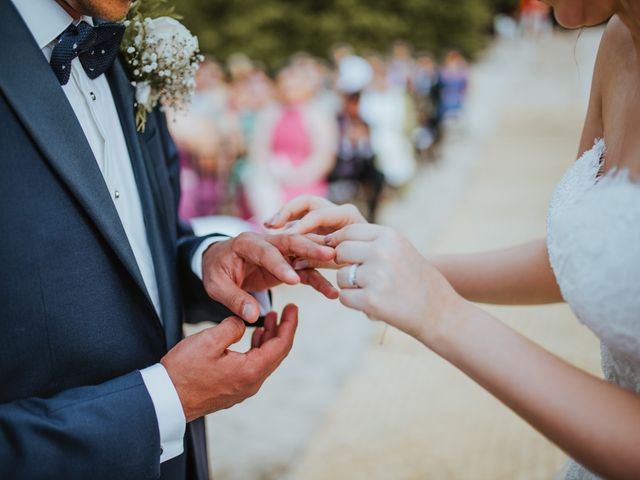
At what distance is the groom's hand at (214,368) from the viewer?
61.7 inches

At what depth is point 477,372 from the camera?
1.34 meters

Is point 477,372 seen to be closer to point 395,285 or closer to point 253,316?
point 395,285

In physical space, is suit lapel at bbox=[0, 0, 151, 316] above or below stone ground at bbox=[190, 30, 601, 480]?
above

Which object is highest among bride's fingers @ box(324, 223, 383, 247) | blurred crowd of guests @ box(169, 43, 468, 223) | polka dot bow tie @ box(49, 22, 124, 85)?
polka dot bow tie @ box(49, 22, 124, 85)

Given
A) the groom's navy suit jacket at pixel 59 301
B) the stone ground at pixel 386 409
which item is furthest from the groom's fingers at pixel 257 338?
the stone ground at pixel 386 409

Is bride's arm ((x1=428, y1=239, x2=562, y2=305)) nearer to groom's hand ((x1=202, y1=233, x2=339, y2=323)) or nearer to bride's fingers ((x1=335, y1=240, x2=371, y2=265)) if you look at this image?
groom's hand ((x1=202, y1=233, x2=339, y2=323))

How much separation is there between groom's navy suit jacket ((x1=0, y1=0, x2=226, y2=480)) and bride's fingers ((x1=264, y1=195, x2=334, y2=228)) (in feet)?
1.47

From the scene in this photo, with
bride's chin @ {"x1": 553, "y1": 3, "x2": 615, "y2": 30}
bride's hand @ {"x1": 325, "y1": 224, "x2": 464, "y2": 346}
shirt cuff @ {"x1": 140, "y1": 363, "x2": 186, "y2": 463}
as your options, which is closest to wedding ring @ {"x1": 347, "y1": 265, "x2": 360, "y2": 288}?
bride's hand @ {"x1": 325, "y1": 224, "x2": 464, "y2": 346}

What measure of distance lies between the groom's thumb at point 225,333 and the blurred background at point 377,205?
0.37 meters

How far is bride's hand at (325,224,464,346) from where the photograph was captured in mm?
1345

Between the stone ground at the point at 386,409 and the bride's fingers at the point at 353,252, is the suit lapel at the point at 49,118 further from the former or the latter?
the stone ground at the point at 386,409

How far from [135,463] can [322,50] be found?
20949 millimetres


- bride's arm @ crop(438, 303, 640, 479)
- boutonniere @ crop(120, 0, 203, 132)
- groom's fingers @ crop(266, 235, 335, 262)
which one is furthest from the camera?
boutonniere @ crop(120, 0, 203, 132)

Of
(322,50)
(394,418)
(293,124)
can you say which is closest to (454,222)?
(293,124)
